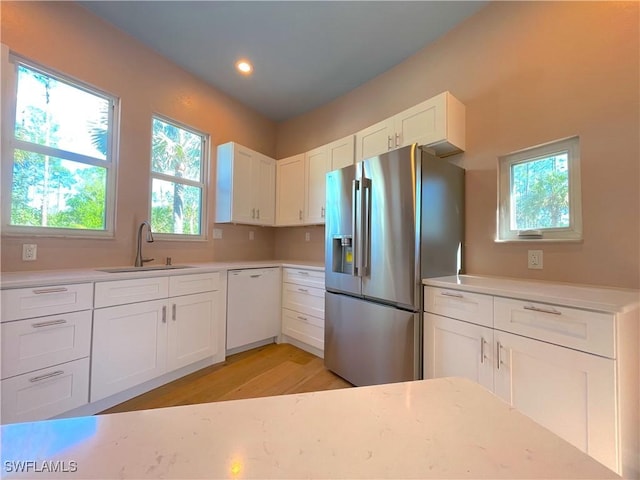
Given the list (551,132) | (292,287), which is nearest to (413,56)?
(551,132)

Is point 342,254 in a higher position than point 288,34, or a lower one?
lower

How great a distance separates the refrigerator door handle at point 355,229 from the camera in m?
2.02

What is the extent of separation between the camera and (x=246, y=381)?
215cm

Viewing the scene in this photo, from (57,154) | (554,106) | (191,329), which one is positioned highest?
(554,106)

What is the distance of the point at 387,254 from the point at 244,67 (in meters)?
2.43

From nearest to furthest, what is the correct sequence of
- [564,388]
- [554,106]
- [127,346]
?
[564,388] → [554,106] → [127,346]

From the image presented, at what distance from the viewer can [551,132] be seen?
173 centimetres

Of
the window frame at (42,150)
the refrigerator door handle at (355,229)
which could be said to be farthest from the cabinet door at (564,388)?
the window frame at (42,150)

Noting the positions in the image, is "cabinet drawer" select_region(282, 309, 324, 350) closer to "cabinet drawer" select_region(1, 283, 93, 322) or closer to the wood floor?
the wood floor

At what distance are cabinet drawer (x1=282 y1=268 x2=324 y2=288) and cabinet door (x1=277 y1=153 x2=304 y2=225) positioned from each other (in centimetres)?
69

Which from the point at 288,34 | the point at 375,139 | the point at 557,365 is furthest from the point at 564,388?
the point at 288,34

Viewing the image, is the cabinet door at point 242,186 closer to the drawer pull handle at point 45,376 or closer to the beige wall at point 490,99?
the beige wall at point 490,99

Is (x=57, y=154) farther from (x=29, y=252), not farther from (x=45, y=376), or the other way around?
(x=45, y=376)

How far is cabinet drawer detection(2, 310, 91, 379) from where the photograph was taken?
1394 millimetres
